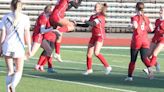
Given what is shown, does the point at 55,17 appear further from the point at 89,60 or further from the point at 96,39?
the point at 89,60

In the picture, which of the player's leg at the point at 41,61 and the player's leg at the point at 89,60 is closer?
the player's leg at the point at 89,60

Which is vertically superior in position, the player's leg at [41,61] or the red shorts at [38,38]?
the red shorts at [38,38]

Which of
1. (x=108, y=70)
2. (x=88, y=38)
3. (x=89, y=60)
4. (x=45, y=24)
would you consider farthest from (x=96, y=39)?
(x=88, y=38)

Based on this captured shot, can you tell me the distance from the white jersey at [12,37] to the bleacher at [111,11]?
28639mm

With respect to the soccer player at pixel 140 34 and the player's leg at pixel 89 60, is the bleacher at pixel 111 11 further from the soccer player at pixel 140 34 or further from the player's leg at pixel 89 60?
the soccer player at pixel 140 34

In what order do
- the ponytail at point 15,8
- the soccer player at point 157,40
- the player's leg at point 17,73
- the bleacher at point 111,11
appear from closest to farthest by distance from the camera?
the ponytail at point 15,8 → the player's leg at point 17,73 → the soccer player at point 157,40 → the bleacher at point 111,11

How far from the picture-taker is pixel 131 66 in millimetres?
16016

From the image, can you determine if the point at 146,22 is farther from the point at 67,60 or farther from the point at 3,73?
the point at 67,60

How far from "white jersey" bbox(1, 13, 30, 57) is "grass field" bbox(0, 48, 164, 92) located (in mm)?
Answer: 2121

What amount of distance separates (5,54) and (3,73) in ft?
18.2

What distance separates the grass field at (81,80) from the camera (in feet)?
47.3

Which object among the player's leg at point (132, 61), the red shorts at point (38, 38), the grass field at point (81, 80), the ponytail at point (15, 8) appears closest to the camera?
the ponytail at point (15, 8)

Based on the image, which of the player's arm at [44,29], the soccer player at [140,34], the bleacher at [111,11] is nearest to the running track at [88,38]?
the bleacher at [111,11]

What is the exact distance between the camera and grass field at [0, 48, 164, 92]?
14.4m
